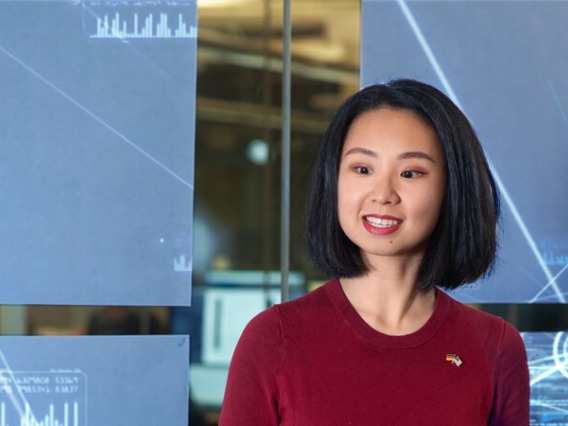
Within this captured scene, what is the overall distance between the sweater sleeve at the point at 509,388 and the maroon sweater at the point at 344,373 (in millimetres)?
17

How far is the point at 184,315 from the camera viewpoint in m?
2.30

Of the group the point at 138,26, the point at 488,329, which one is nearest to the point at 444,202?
the point at 488,329

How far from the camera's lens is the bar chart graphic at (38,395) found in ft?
7.48

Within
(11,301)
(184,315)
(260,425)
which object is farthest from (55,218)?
(260,425)

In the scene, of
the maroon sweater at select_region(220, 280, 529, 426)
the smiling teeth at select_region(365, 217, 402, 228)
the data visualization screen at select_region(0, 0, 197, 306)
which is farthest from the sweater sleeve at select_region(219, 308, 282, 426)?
the data visualization screen at select_region(0, 0, 197, 306)

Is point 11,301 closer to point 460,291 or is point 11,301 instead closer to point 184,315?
point 184,315

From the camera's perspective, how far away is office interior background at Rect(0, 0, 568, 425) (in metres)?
2.30

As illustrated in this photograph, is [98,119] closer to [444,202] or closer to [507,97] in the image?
[507,97]

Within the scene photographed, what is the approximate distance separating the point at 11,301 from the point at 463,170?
4.66 ft

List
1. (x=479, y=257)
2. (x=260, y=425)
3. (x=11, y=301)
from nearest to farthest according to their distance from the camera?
1. (x=260, y=425)
2. (x=479, y=257)
3. (x=11, y=301)

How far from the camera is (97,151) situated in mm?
2305

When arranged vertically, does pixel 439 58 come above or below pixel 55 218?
above

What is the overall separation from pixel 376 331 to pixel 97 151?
4.12 feet
